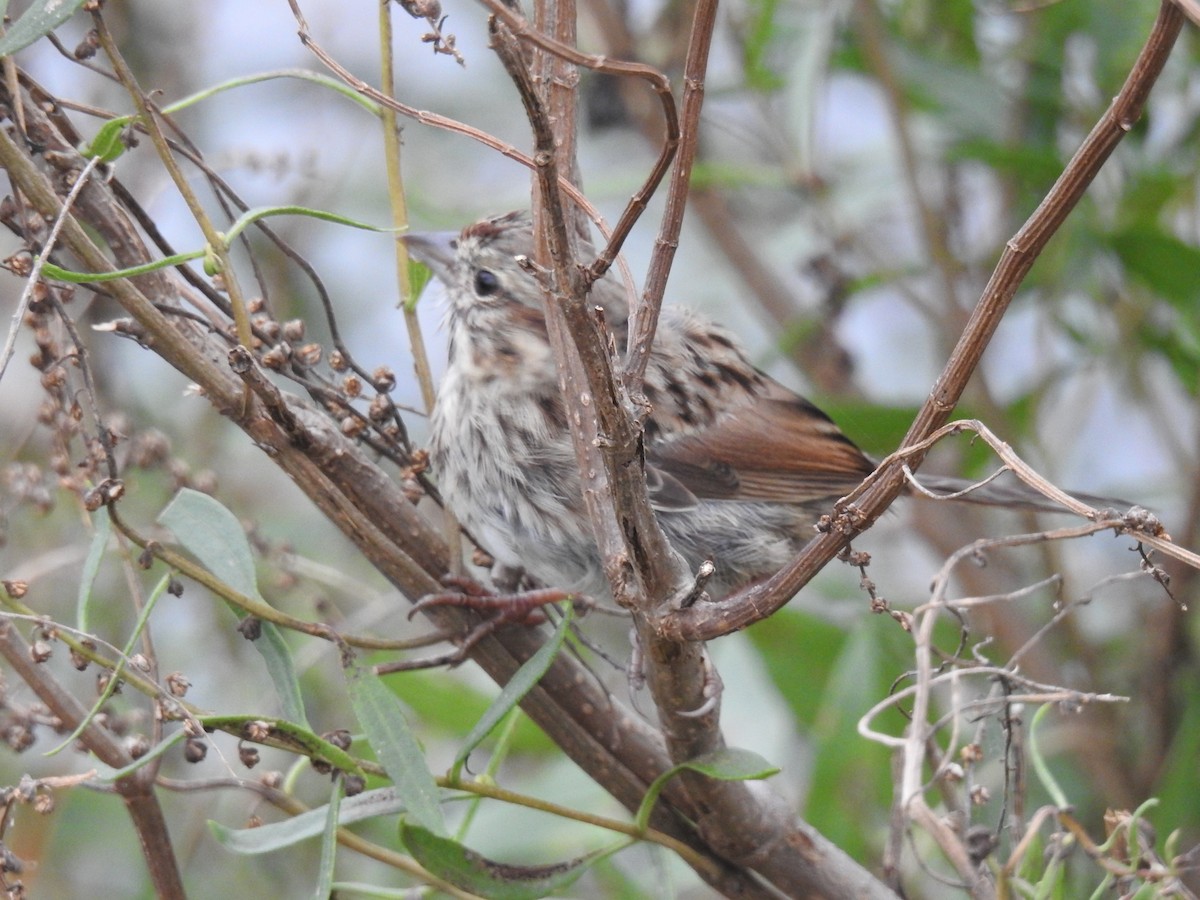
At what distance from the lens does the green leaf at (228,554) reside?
4.87 feet

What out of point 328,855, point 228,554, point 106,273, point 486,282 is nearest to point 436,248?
point 486,282

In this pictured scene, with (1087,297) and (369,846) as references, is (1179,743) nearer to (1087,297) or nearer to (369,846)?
(1087,297)

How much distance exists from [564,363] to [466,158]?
3.56 meters

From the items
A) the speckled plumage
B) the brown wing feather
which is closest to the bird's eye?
the speckled plumage

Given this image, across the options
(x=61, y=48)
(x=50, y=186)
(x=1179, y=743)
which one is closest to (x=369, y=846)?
(x=50, y=186)

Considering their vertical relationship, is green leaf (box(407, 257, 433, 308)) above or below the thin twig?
above

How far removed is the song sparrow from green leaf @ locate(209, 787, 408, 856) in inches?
22.7

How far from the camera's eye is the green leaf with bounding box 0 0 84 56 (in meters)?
1.29

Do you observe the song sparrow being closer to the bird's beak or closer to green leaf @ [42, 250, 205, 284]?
the bird's beak

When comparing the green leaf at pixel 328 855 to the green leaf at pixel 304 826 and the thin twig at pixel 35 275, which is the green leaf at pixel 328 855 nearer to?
the green leaf at pixel 304 826

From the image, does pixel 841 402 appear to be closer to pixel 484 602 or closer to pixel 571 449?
pixel 571 449

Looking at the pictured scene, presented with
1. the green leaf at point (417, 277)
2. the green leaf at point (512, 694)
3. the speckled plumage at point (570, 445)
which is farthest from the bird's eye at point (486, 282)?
the green leaf at point (512, 694)

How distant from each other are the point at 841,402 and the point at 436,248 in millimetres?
1087

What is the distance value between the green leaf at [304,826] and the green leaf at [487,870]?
50mm
